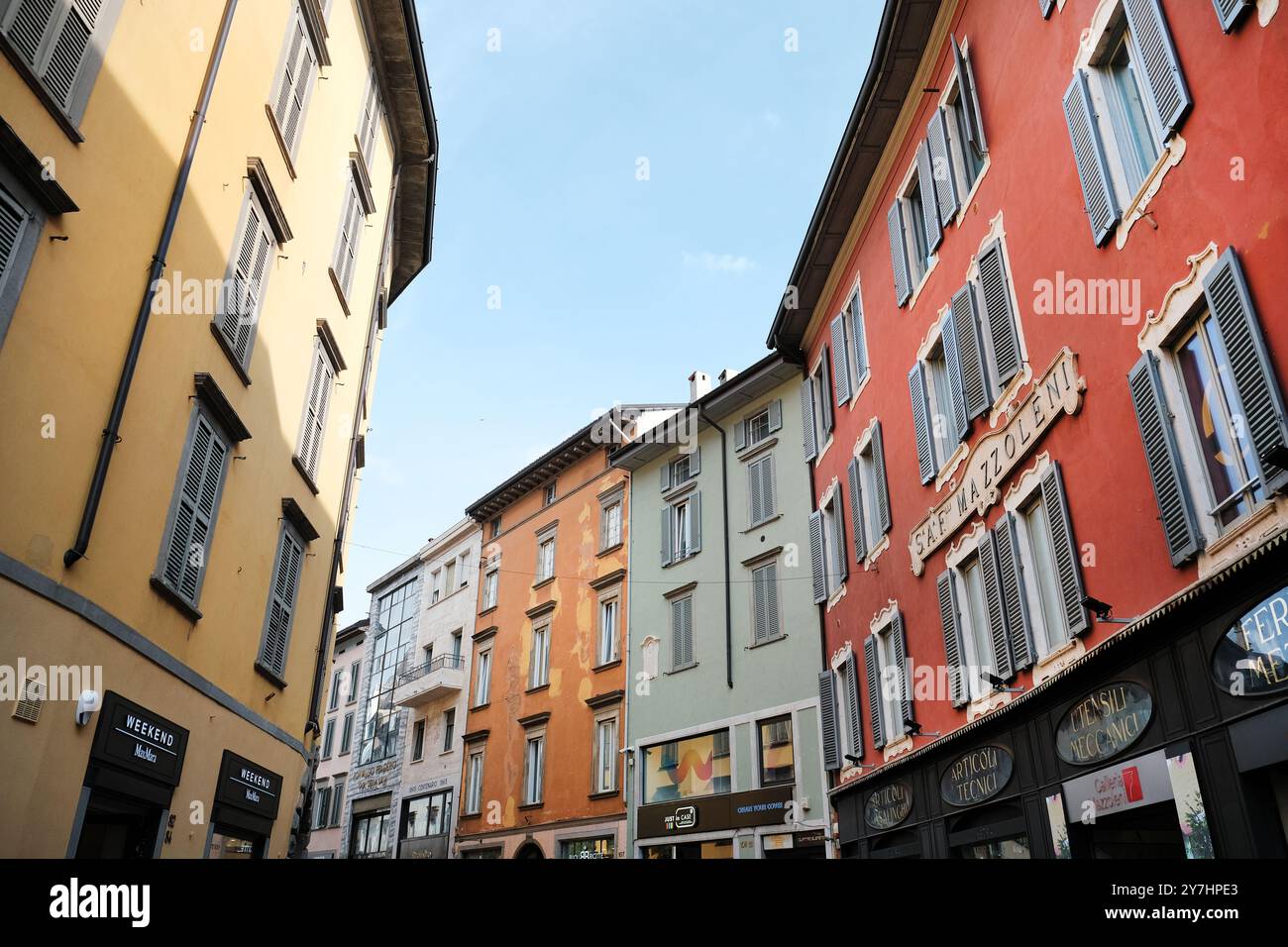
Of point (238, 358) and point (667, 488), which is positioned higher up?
point (667, 488)

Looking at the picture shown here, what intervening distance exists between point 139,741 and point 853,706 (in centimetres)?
1232

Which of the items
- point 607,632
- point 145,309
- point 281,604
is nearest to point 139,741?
point 145,309

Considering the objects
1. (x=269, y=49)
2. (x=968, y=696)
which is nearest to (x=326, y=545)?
(x=269, y=49)

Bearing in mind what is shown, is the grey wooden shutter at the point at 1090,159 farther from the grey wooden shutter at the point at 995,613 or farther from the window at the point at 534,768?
the window at the point at 534,768

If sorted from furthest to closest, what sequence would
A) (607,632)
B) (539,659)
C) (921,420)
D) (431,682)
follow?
(431,682) → (539,659) → (607,632) → (921,420)

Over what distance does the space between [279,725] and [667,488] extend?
1631 centimetres

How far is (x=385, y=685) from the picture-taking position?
40438mm

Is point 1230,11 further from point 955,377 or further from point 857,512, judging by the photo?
point 857,512

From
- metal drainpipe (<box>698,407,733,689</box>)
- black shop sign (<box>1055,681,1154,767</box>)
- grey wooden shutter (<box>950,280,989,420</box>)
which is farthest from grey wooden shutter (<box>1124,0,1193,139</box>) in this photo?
metal drainpipe (<box>698,407,733,689</box>)

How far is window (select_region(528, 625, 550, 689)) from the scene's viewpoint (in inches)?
1240

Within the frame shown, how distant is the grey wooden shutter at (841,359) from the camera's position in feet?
63.8

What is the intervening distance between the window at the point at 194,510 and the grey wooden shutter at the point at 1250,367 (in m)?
9.79

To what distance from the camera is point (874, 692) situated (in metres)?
16.9
